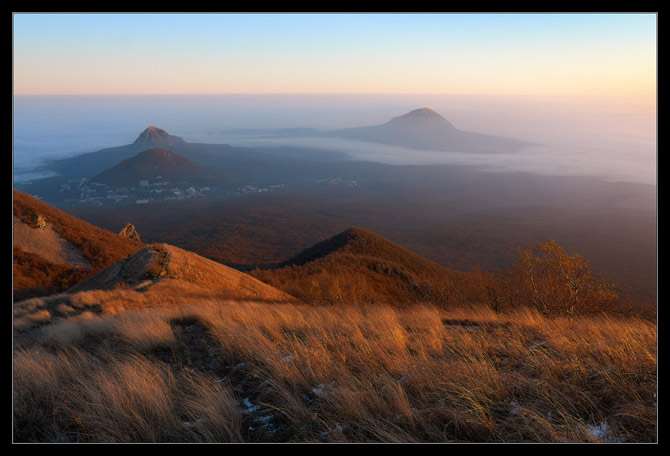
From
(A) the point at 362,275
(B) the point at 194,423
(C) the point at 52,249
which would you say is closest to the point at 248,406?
(B) the point at 194,423

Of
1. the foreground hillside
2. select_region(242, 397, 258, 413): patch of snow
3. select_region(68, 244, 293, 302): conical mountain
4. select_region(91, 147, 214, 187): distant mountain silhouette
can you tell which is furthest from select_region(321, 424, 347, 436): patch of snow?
select_region(91, 147, 214, 187): distant mountain silhouette

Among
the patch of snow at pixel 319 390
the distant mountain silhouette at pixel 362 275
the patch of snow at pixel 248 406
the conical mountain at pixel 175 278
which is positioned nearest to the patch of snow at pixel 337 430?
the patch of snow at pixel 319 390

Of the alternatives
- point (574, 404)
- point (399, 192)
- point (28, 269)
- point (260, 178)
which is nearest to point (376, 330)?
point (574, 404)

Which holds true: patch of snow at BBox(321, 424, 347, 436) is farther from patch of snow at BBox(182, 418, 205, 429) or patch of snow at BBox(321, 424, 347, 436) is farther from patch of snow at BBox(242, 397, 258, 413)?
patch of snow at BBox(182, 418, 205, 429)

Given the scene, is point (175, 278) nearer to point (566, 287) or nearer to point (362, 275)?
point (566, 287)
